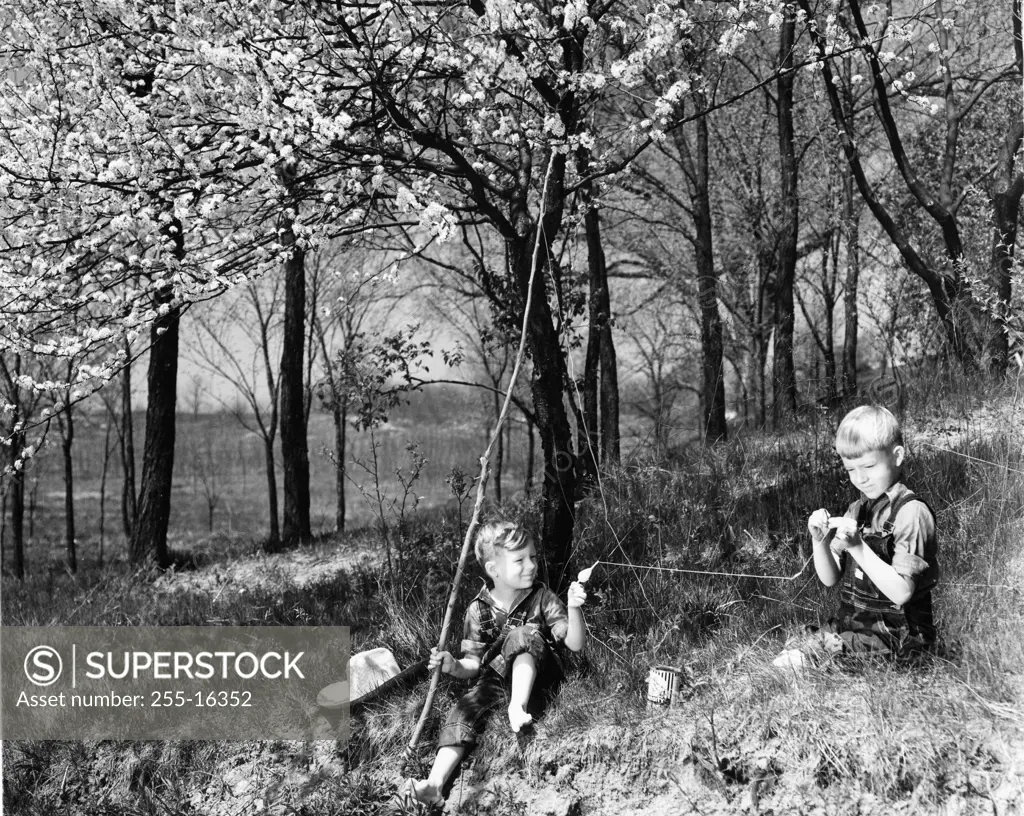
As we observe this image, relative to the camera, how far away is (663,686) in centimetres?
325

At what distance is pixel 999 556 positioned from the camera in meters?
3.79

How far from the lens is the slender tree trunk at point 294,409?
1030cm

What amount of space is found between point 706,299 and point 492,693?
9.75 m

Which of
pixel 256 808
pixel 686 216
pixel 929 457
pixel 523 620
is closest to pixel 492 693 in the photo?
pixel 523 620

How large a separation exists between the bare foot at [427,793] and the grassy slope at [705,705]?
0.11 m

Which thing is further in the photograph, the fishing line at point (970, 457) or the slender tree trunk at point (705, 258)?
the slender tree trunk at point (705, 258)

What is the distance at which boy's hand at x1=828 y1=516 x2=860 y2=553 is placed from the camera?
8.63ft

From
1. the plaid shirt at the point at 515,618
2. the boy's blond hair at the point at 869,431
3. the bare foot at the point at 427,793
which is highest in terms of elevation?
the boy's blond hair at the point at 869,431

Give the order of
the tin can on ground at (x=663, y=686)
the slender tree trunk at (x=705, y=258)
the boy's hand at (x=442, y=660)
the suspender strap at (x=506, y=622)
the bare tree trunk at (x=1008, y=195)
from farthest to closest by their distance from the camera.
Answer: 1. the slender tree trunk at (x=705, y=258)
2. the bare tree trunk at (x=1008, y=195)
3. the suspender strap at (x=506, y=622)
4. the tin can on ground at (x=663, y=686)
5. the boy's hand at (x=442, y=660)

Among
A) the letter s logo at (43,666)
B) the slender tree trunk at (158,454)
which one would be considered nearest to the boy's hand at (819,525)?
the letter s logo at (43,666)

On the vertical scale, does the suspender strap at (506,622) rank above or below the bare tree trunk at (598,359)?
below

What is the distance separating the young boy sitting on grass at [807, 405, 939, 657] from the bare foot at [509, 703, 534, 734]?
1.23 metres

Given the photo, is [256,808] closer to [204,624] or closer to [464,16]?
[204,624]

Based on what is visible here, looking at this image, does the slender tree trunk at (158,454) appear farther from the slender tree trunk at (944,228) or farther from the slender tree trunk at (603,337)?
the slender tree trunk at (944,228)
